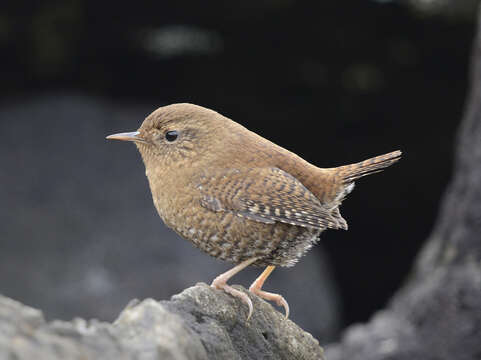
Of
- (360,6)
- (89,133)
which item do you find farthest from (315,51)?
(89,133)

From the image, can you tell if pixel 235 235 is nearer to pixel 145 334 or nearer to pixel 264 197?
pixel 264 197

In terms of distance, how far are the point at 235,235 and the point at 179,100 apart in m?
4.53

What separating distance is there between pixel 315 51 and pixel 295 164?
374 centimetres

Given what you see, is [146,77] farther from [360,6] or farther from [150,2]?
[360,6]

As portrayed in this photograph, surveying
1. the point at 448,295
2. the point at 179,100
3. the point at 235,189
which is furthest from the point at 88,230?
the point at 235,189

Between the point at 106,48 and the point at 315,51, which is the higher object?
the point at 106,48

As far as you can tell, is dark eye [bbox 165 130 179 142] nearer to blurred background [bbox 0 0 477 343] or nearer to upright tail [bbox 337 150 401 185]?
upright tail [bbox 337 150 401 185]

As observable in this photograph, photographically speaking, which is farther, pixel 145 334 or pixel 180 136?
pixel 180 136

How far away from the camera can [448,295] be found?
4348 millimetres

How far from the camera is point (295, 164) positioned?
3.16 metres

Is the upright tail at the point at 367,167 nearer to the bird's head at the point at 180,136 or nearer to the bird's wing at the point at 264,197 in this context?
the bird's wing at the point at 264,197

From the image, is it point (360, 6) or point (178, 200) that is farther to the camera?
point (360, 6)

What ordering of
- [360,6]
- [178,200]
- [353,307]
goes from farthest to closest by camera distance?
[353,307]
[360,6]
[178,200]

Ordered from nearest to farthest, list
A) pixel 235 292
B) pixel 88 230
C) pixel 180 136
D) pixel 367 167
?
pixel 235 292, pixel 180 136, pixel 367 167, pixel 88 230
